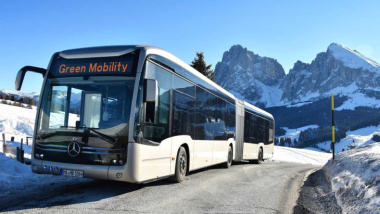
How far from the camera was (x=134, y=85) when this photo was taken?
6.58m

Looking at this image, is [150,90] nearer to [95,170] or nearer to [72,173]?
[95,170]

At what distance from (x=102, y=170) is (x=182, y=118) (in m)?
2.92

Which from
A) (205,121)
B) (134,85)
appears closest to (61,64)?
(134,85)

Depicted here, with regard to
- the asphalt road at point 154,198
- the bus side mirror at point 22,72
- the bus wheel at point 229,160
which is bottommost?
the asphalt road at point 154,198

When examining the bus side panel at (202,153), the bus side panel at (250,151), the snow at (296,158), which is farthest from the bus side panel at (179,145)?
the snow at (296,158)

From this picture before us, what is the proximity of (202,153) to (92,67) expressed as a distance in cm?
469

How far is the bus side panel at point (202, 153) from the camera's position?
9.68m

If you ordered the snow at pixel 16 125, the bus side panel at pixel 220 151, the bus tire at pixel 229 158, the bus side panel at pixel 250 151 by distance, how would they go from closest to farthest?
the bus side panel at pixel 220 151
the bus tire at pixel 229 158
the bus side panel at pixel 250 151
the snow at pixel 16 125

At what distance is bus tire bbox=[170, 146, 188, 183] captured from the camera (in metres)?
8.38

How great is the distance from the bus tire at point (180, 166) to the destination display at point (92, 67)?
2.80m

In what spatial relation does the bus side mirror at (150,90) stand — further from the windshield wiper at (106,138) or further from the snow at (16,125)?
the snow at (16,125)

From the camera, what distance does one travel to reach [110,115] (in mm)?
6574

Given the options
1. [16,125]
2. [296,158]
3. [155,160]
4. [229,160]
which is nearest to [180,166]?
[155,160]

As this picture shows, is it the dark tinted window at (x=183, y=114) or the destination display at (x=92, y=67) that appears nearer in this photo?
the destination display at (x=92, y=67)
